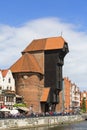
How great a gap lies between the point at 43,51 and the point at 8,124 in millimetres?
41559

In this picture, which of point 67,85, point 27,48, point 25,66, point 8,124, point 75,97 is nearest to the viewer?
point 8,124

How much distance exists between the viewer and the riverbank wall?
62466mm

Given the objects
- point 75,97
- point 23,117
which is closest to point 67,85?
point 75,97

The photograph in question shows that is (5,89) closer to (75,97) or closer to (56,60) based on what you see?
(56,60)

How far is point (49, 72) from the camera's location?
10031 cm

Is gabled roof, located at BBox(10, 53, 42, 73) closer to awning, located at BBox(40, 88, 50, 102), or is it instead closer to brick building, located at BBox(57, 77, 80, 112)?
awning, located at BBox(40, 88, 50, 102)

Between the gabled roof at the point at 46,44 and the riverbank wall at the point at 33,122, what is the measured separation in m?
19.9

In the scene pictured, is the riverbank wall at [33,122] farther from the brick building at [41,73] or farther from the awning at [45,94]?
the brick building at [41,73]

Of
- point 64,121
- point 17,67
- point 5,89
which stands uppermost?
point 17,67

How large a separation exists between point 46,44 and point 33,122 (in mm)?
35875

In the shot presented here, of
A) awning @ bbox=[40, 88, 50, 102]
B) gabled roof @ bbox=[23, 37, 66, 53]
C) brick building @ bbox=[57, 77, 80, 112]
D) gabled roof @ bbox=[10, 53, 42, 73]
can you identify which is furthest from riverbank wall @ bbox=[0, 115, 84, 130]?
brick building @ bbox=[57, 77, 80, 112]

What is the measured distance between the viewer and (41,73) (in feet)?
324

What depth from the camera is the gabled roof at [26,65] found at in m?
96.7

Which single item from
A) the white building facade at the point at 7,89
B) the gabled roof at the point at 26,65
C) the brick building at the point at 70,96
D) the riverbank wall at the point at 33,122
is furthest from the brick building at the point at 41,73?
the brick building at the point at 70,96
